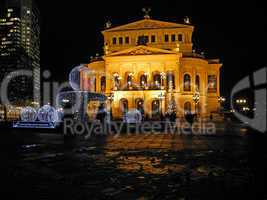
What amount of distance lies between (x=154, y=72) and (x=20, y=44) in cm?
8854

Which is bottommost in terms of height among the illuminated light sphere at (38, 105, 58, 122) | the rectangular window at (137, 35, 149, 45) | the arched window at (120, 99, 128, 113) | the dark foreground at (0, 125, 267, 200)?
the dark foreground at (0, 125, 267, 200)

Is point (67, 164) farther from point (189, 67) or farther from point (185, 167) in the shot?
point (189, 67)

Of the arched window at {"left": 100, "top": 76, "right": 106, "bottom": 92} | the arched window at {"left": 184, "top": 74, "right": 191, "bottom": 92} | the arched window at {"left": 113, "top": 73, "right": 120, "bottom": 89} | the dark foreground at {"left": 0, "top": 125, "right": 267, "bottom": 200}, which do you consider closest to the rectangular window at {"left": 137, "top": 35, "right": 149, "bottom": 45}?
the arched window at {"left": 113, "top": 73, "right": 120, "bottom": 89}

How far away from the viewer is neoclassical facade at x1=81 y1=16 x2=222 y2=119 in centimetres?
6662

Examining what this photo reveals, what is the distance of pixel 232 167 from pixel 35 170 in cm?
576

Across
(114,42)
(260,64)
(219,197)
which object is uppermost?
(114,42)

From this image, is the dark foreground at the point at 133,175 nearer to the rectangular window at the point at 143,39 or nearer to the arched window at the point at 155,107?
the arched window at the point at 155,107

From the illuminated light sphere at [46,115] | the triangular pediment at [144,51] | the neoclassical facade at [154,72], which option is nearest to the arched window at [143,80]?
the neoclassical facade at [154,72]

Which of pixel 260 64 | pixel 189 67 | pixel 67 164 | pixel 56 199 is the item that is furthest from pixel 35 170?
pixel 189 67

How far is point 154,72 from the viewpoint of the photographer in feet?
226

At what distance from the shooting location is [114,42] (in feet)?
243

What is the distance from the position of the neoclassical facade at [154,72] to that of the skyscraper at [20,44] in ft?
136

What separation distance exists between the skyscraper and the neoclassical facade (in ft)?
136

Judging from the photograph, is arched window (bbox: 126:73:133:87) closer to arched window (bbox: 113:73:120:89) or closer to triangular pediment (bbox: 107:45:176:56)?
arched window (bbox: 113:73:120:89)
